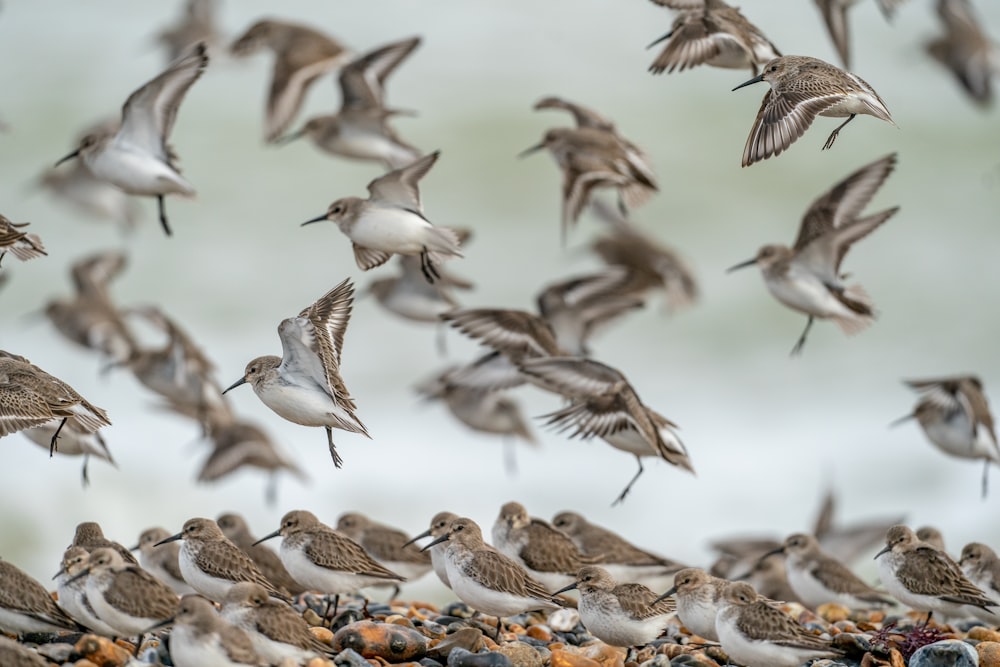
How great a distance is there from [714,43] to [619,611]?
9.38 feet

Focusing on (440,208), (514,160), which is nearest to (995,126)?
(514,160)

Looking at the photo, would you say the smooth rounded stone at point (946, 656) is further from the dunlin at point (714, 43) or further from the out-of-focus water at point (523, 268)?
the out-of-focus water at point (523, 268)

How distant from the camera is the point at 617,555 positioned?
7.60 m

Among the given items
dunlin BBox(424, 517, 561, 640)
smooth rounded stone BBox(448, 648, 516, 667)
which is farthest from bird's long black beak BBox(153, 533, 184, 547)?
smooth rounded stone BBox(448, 648, 516, 667)

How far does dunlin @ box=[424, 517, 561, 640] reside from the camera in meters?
6.43

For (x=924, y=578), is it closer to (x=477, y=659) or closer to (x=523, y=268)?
(x=477, y=659)

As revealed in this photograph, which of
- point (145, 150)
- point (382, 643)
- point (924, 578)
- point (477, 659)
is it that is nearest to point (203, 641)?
point (382, 643)

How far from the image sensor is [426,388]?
11.9m

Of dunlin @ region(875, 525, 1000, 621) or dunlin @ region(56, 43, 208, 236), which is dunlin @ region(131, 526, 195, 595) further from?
dunlin @ region(875, 525, 1000, 621)

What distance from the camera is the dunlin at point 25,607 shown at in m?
5.65

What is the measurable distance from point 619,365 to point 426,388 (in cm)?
504

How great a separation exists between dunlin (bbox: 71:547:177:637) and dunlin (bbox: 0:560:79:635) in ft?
0.48

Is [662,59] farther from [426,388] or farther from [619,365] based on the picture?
[619,365]

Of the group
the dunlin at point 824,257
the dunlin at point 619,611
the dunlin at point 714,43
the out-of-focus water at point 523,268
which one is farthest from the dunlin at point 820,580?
the out-of-focus water at point 523,268
